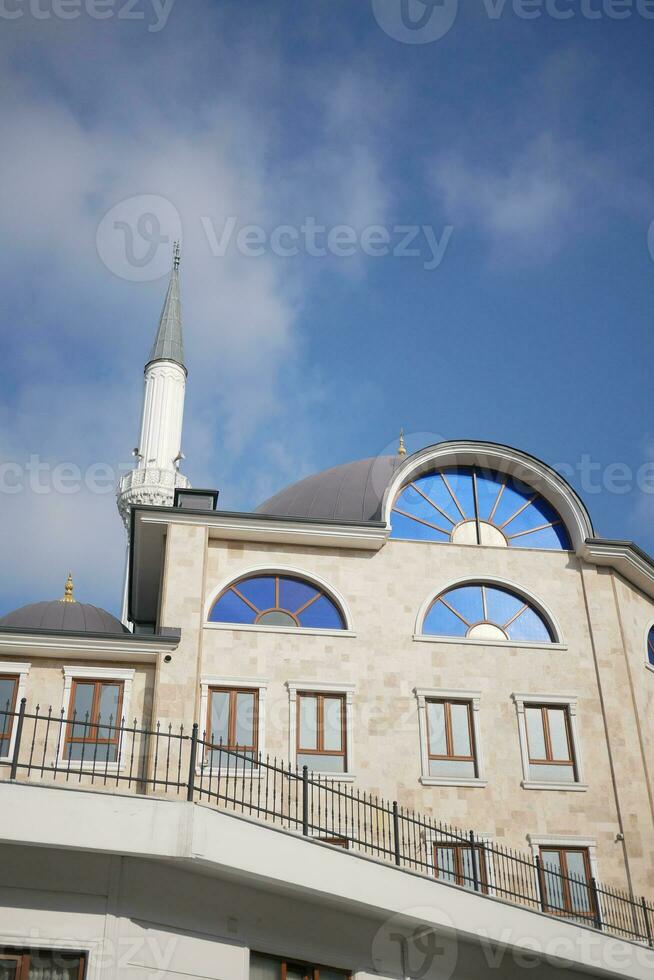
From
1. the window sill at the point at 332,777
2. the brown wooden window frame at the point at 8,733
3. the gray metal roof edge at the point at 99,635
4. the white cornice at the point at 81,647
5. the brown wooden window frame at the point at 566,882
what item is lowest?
the brown wooden window frame at the point at 566,882

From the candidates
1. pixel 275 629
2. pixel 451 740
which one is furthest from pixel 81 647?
pixel 451 740

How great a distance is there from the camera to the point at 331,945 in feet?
45.5

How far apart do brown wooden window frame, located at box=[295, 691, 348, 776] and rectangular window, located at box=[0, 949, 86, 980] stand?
7.09m

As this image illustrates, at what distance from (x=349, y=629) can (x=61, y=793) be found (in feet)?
28.7

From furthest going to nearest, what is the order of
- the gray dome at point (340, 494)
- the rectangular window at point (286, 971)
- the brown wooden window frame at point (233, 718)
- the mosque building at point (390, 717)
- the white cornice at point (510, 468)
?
the gray dome at point (340, 494), the white cornice at point (510, 468), the brown wooden window frame at point (233, 718), the mosque building at point (390, 717), the rectangular window at point (286, 971)

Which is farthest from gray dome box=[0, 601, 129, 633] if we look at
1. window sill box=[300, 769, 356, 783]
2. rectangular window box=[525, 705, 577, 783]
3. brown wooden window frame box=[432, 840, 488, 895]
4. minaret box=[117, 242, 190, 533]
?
minaret box=[117, 242, 190, 533]

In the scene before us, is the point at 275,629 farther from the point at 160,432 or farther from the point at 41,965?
the point at 160,432

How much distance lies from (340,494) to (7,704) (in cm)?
923

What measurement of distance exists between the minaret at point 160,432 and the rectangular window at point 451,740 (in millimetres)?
Answer: 17866

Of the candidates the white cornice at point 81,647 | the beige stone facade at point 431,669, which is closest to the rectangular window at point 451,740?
the beige stone facade at point 431,669

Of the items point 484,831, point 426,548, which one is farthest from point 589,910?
point 426,548

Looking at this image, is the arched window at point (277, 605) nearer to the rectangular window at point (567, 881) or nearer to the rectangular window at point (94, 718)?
the rectangular window at point (94, 718)

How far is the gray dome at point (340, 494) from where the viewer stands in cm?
2341

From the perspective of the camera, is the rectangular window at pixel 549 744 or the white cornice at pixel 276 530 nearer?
the rectangular window at pixel 549 744
